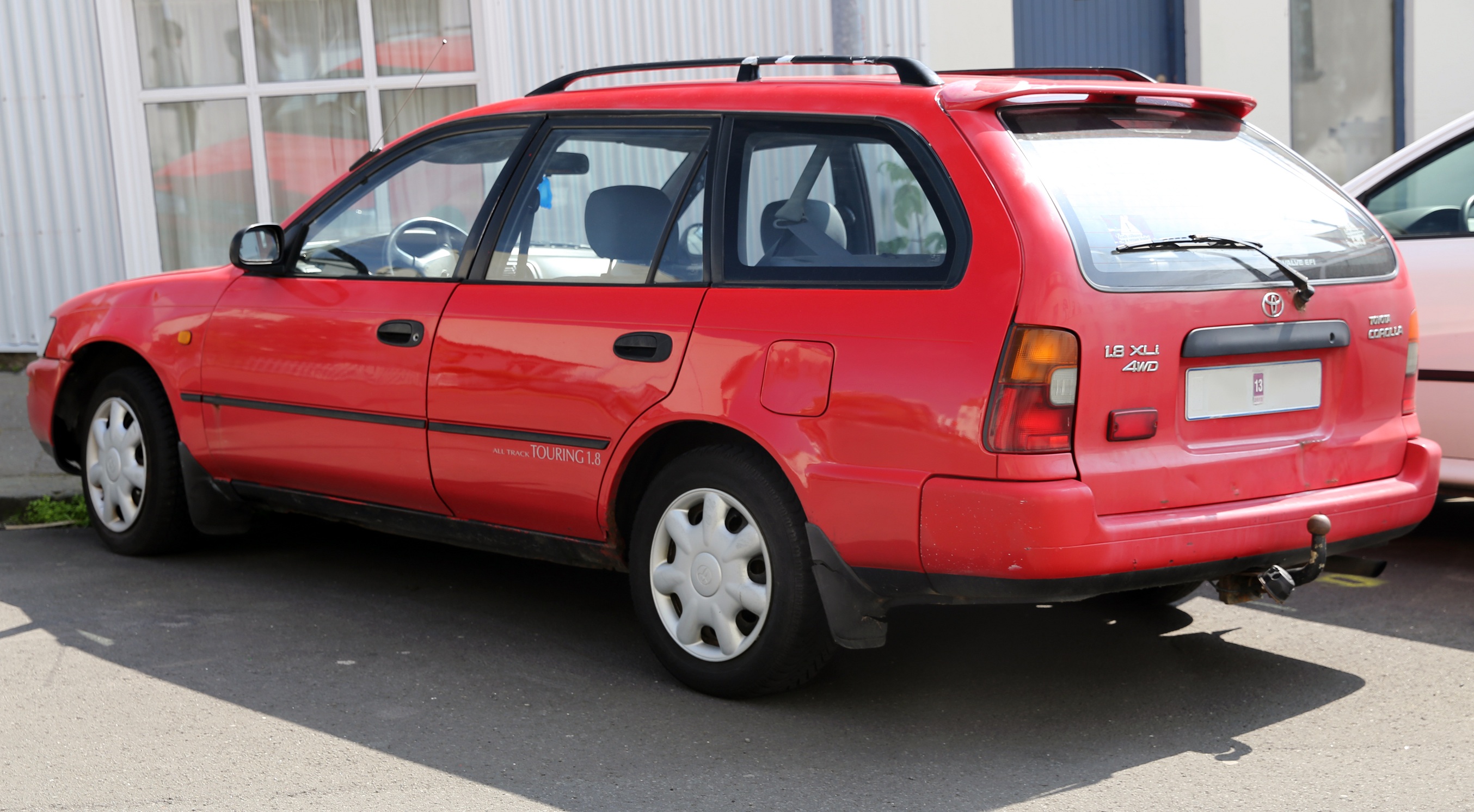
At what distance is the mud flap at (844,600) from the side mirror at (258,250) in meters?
2.49

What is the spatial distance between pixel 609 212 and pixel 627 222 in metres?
0.09

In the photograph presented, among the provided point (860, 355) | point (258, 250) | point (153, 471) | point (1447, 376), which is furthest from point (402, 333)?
point (1447, 376)

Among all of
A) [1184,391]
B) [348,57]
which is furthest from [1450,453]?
[348,57]

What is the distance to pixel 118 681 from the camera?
4.41 metres

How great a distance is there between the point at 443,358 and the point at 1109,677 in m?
2.22

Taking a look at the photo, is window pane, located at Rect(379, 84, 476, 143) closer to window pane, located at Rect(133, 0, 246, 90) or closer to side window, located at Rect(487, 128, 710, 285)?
window pane, located at Rect(133, 0, 246, 90)

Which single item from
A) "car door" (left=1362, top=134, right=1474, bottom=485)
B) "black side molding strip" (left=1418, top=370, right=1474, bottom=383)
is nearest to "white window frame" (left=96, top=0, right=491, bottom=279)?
"car door" (left=1362, top=134, right=1474, bottom=485)

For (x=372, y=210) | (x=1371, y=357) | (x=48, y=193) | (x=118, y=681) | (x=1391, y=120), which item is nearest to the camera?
(x=1371, y=357)

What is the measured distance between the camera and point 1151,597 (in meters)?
5.09

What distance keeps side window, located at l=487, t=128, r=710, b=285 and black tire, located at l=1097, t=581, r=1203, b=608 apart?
6.40 feet

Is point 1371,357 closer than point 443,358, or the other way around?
point 1371,357

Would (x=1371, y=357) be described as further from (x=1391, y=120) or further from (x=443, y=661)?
(x=1391, y=120)

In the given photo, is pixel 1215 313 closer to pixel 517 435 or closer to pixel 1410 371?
pixel 1410 371

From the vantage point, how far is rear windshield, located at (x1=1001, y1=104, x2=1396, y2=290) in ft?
12.0
